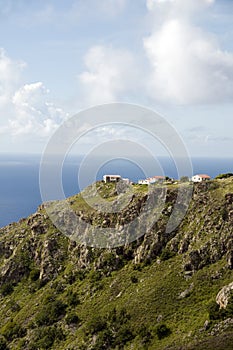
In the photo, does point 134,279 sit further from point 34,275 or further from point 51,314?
point 34,275

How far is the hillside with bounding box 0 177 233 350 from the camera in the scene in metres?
67.9

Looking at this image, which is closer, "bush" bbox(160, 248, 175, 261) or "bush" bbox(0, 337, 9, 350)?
"bush" bbox(0, 337, 9, 350)

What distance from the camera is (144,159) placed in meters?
73.1

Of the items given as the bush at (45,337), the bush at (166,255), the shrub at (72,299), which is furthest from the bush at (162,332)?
the shrub at (72,299)

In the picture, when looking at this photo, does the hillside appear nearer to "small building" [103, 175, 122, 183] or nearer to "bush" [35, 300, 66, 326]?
"bush" [35, 300, 66, 326]

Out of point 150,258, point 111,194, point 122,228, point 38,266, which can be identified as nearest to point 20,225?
Result: point 38,266

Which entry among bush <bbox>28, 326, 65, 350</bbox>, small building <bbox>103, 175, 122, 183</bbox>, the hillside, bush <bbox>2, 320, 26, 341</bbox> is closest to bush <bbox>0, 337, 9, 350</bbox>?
the hillside

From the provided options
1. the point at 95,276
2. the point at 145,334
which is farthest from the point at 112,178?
the point at 145,334

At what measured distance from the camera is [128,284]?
8200 centimetres

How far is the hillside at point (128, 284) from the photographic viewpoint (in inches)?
2672

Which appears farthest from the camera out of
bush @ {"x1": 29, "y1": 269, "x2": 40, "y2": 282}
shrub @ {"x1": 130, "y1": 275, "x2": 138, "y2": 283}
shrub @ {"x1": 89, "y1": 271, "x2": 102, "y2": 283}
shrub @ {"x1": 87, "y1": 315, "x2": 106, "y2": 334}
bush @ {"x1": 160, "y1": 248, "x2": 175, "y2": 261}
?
bush @ {"x1": 29, "y1": 269, "x2": 40, "y2": 282}

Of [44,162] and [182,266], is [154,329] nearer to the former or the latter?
[182,266]

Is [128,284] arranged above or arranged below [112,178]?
below

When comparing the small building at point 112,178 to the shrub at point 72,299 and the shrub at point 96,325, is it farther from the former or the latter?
the shrub at point 96,325
